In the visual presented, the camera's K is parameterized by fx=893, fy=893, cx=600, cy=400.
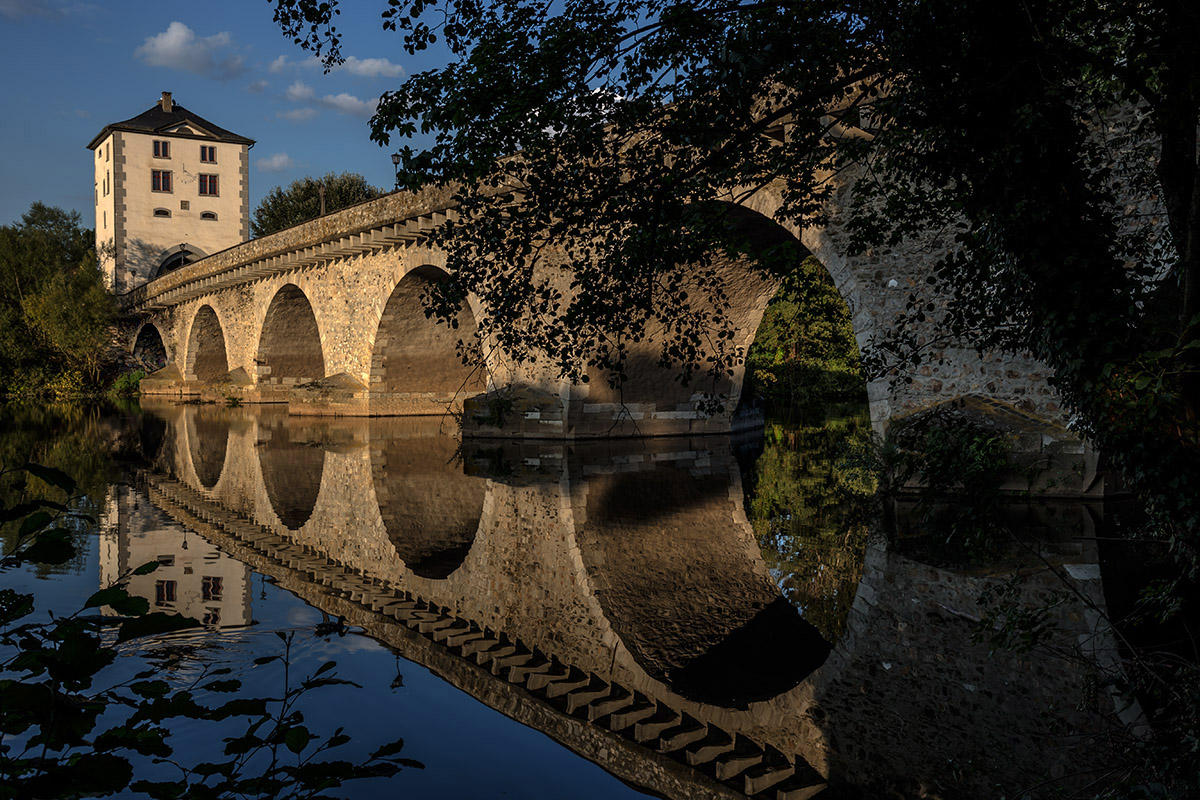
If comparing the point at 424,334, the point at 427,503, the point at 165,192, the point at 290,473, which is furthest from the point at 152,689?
the point at 165,192

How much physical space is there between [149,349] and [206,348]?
10.2 meters

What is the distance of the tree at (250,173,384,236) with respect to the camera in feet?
149

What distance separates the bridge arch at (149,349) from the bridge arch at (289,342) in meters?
14.2

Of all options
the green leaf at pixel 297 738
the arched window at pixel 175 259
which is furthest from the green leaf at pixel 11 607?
the arched window at pixel 175 259

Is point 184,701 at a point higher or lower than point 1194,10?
lower

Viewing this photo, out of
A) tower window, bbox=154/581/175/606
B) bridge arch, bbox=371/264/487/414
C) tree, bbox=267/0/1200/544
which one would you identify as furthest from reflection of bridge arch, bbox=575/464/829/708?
bridge arch, bbox=371/264/487/414

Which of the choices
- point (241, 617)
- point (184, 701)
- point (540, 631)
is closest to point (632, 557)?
point (540, 631)

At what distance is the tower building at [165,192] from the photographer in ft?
134

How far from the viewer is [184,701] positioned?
1437 mm

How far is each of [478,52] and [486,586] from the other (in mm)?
3318

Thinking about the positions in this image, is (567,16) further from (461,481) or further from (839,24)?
(461,481)

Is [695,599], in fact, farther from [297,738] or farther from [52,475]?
[52,475]

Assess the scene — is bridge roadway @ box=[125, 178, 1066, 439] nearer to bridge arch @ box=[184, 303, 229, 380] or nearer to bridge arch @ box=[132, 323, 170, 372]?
bridge arch @ box=[184, 303, 229, 380]

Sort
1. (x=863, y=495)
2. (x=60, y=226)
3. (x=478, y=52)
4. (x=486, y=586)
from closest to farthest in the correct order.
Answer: (x=478, y=52) < (x=486, y=586) < (x=863, y=495) < (x=60, y=226)
